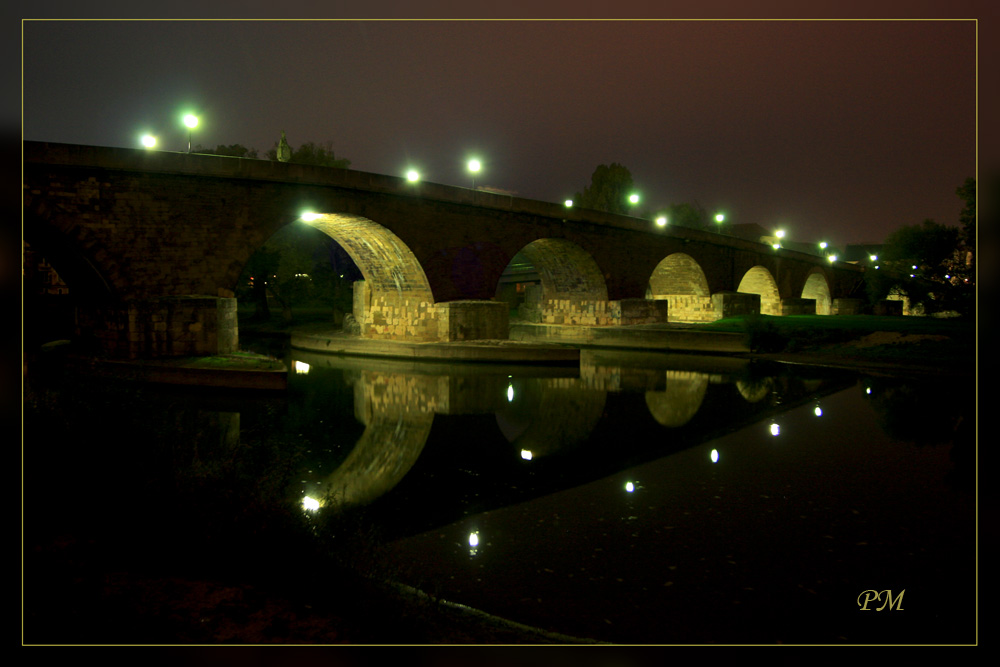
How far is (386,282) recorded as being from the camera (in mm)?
23281

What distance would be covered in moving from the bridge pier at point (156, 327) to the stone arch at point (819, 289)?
44770mm

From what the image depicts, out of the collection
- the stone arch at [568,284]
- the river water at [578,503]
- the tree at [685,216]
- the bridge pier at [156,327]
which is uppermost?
the tree at [685,216]

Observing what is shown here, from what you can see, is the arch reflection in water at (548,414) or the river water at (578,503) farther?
the arch reflection in water at (548,414)

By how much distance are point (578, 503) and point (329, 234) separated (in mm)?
17733

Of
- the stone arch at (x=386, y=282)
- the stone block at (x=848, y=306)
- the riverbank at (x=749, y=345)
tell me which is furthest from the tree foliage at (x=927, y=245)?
the stone block at (x=848, y=306)

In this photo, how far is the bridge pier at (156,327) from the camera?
1493 cm

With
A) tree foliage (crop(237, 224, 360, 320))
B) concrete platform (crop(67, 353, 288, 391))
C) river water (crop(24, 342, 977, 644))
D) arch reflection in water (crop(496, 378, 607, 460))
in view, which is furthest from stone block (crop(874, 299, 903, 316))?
concrete platform (crop(67, 353, 288, 391))

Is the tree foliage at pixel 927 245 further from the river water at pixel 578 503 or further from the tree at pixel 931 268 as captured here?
the river water at pixel 578 503

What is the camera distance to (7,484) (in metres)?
4.49

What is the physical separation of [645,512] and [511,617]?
2.55 meters

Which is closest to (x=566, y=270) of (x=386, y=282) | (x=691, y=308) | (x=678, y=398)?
(x=386, y=282)

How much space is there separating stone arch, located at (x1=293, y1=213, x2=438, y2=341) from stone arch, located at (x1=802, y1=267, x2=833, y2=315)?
3712cm

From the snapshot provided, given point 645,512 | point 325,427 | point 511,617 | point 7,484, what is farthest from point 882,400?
point 7,484

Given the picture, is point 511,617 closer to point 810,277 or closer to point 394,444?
point 394,444
